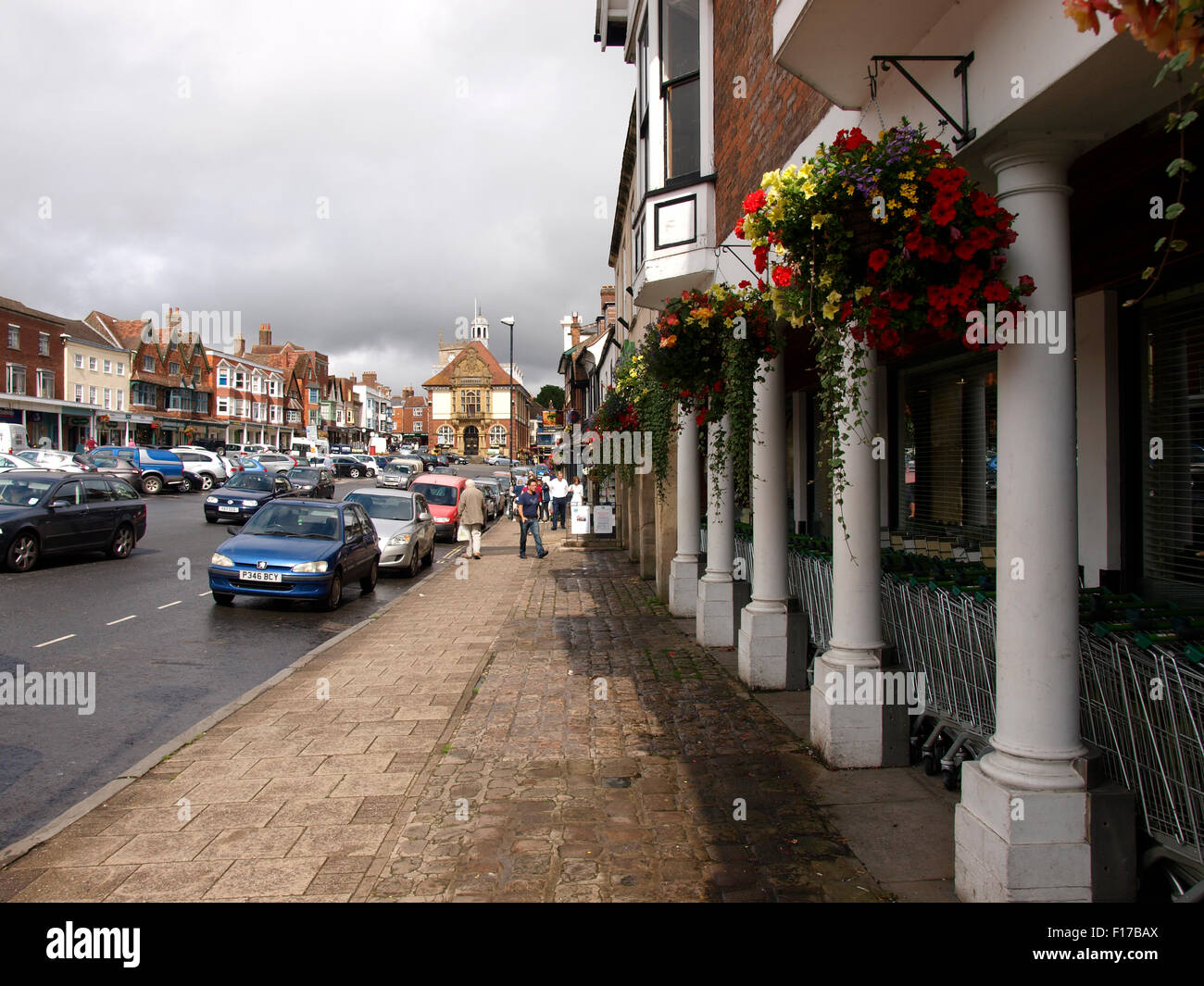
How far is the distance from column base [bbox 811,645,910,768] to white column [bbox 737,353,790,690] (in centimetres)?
170

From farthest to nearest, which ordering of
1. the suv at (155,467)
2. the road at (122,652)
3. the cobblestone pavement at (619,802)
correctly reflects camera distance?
the suv at (155,467)
the road at (122,652)
the cobblestone pavement at (619,802)

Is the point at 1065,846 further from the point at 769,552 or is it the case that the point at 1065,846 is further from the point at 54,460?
the point at 54,460

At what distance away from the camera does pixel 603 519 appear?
984 inches

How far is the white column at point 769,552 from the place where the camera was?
7.16 metres

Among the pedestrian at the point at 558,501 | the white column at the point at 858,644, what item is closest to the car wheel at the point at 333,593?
the white column at the point at 858,644

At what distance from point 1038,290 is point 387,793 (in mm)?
4172

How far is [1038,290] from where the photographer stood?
11.4ft

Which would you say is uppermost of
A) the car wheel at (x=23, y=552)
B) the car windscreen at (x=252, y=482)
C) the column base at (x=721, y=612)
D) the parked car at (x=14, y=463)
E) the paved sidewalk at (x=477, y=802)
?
the parked car at (x=14, y=463)

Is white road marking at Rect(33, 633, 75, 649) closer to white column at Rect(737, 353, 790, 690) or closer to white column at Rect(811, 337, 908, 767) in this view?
white column at Rect(737, 353, 790, 690)

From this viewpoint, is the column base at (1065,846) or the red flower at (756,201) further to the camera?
the red flower at (756,201)

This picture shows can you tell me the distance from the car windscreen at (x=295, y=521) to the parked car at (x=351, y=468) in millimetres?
45995

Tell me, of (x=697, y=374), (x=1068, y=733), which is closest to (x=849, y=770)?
(x=1068, y=733)

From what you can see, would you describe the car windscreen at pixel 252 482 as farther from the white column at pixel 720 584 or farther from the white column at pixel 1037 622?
the white column at pixel 1037 622

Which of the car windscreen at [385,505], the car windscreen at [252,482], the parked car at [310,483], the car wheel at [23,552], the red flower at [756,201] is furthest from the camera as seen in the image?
the parked car at [310,483]
